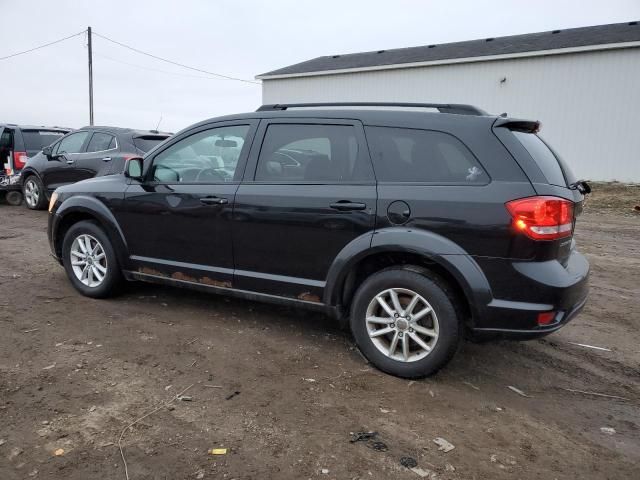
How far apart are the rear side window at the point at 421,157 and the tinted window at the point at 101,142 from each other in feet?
22.8

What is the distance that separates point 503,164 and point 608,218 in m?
9.81

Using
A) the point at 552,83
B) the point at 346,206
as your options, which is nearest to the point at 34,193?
the point at 346,206

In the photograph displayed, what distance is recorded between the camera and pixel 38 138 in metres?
Answer: 11.2

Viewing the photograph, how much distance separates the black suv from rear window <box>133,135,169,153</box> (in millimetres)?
4801

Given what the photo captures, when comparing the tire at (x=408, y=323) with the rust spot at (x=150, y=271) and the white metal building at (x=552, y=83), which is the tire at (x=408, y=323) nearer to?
the rust spot at (x=150, y=271)

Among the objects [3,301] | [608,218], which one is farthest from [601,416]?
[608,218]

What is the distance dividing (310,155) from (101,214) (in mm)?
2155

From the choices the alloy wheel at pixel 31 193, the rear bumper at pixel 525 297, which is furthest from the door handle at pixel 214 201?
the alloy wheel at pixel 31 193

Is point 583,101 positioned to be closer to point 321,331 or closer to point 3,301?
point 321,331

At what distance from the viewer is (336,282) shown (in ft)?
11.6

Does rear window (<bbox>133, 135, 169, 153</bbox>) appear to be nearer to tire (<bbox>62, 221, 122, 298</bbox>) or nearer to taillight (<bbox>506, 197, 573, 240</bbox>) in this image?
tire (<bbox>62, 221, 122, 298</bbox>)

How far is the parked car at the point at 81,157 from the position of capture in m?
8.95

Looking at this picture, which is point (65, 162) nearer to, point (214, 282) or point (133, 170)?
point (133, 170)

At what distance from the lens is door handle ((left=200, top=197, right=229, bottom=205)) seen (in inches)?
156
